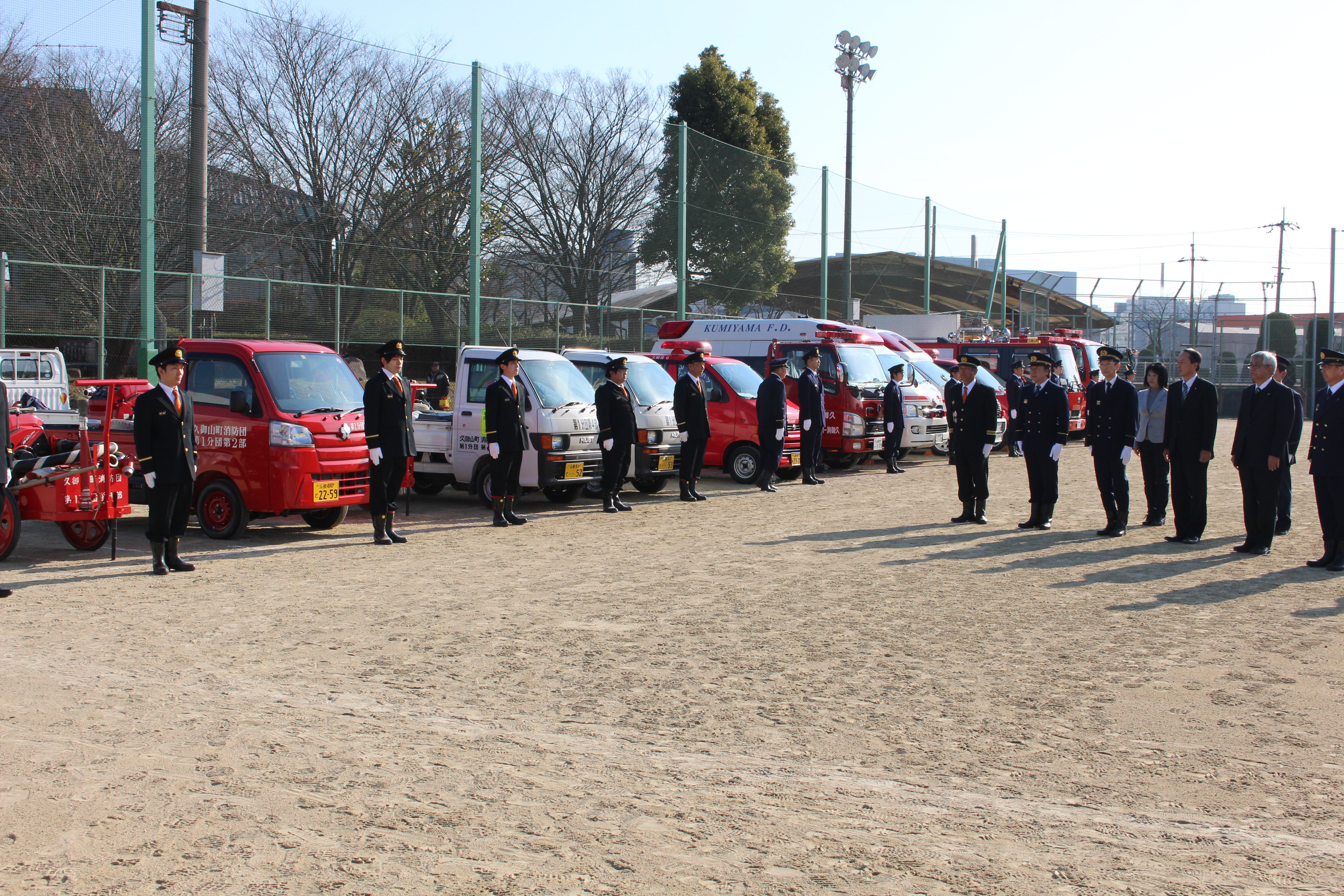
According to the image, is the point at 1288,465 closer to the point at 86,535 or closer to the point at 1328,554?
the point at 1328,554

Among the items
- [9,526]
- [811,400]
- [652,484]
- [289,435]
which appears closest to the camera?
[9,526]

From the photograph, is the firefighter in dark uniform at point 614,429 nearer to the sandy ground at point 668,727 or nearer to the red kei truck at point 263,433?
the red kei truck at point 263,433

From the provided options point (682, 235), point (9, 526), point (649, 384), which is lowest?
point (9, 526)

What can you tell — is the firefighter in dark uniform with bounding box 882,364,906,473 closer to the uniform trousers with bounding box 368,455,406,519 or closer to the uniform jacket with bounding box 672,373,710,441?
the uniform jacket with bounding box 672,373,710,441

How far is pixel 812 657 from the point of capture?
679 centimetres

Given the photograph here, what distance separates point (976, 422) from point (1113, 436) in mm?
1486

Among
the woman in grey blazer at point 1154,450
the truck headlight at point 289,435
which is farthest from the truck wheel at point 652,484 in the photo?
the woman in grey blazer at point 1154,450

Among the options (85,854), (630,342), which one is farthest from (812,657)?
(630,342)

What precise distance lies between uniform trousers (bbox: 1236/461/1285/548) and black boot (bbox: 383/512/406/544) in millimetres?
8118

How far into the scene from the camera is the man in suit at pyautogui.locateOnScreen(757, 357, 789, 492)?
53.9ft

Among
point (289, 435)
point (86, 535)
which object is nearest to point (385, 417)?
point (289, 435)

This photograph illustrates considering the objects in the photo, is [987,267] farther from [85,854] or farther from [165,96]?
[85,854]

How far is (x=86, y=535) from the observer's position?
1055 centimetres

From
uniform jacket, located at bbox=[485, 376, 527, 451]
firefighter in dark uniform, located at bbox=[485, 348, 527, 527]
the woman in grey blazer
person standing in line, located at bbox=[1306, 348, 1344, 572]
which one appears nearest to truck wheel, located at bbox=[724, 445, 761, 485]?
firefighter in dark uniform, located at bbox=[485, 348, 527, 527]
